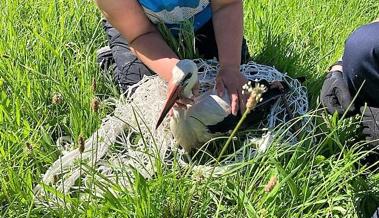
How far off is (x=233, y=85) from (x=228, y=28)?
0.22 meters

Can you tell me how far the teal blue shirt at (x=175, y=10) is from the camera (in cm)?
184

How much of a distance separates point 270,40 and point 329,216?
744 millimetres

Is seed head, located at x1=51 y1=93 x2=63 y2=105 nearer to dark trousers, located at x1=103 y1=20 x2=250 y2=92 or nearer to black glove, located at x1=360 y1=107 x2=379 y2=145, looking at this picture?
dark trousers, located at x1=103 y1=20 x2=250 y2=92

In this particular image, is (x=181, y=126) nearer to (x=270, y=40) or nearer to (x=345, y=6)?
(x=270, y=40)

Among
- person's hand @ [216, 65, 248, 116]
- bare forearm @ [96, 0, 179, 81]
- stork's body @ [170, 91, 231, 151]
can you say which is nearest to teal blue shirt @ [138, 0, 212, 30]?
bare forearm @ [96, 0, 179, 81]

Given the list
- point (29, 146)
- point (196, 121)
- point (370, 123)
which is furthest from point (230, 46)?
point (29, 146)

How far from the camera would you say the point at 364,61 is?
1639 mm

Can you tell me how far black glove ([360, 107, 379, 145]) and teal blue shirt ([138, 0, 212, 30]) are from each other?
1.71 feet

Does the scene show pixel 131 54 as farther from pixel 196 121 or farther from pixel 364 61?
pixel 364 61

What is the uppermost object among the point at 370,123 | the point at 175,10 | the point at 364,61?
the point at 175,10

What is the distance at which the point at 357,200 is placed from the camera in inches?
60.2

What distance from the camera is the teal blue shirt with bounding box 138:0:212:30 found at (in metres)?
1.84

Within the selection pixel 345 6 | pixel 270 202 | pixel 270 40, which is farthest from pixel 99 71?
pixel 345 6

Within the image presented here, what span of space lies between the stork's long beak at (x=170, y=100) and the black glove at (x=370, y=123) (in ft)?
1.46
